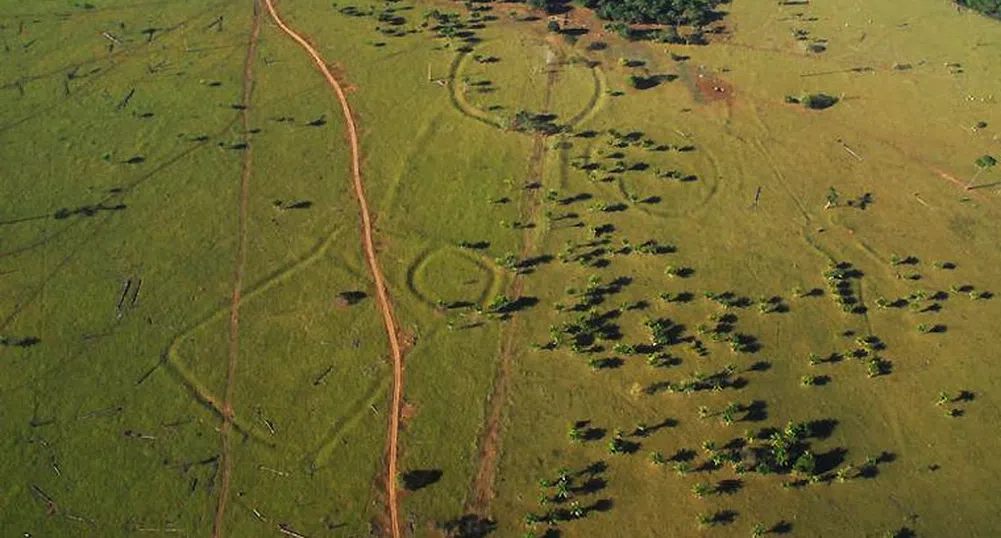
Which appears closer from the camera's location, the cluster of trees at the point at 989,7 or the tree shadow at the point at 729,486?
the tree shadow at the point at 729,486

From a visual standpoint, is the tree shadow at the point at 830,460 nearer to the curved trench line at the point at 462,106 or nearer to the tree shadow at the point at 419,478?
the tree shadow at the point at 419,478

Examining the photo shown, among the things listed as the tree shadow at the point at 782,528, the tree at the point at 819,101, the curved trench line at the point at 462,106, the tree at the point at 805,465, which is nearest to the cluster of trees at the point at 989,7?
the tree at the point at 819,101

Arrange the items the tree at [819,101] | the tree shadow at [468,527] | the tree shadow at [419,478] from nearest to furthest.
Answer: the tree shadow at [468,527] < the tree shadow at [419,478] < the tree at [819,101]

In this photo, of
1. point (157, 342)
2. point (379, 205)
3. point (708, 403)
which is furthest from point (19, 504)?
point (708, 403)

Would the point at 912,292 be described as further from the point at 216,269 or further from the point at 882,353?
the point at 216,269

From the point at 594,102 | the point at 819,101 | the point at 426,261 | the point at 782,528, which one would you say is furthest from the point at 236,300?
A: the point at 819,101

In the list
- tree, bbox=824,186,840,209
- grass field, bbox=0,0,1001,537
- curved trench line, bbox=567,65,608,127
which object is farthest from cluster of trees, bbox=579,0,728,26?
tree, bbox=824,186,840,209
